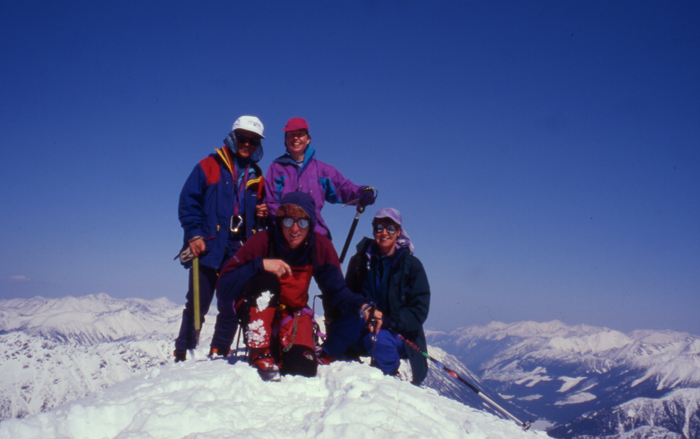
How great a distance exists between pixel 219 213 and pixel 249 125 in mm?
1587

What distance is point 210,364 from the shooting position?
499 cm

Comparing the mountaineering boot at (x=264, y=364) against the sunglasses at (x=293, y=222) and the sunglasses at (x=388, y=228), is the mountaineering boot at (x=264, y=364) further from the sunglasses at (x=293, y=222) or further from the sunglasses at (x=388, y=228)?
the sunglasses at (x=388, y=228)

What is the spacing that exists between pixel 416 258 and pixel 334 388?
3072 mm

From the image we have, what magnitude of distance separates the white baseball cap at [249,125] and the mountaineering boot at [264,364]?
12.0 feet

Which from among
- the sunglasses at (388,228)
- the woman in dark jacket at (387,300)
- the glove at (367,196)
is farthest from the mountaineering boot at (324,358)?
the glove at (367,196)

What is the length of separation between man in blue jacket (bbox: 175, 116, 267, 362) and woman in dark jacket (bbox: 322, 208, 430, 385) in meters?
1.83

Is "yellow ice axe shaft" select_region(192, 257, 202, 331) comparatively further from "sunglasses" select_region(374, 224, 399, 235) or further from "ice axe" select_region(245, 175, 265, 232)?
"sunglasses" select_region(374, 224, 399, 235)

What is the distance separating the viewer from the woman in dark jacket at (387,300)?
6.01m

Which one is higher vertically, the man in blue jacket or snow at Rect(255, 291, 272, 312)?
the man in blue jacket

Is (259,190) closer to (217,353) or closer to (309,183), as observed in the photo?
(309,183)

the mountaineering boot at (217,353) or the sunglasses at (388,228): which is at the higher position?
the sunglasses at (388,228)

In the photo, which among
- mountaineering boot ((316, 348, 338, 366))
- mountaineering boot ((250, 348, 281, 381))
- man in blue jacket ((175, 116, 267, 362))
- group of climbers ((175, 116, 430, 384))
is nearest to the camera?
mountaineering boot ((250, 348, 281, 381))

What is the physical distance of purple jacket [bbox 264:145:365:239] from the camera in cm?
671

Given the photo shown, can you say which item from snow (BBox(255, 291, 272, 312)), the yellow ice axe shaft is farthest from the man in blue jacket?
snow (BBox(255, 291, 272, 312))
